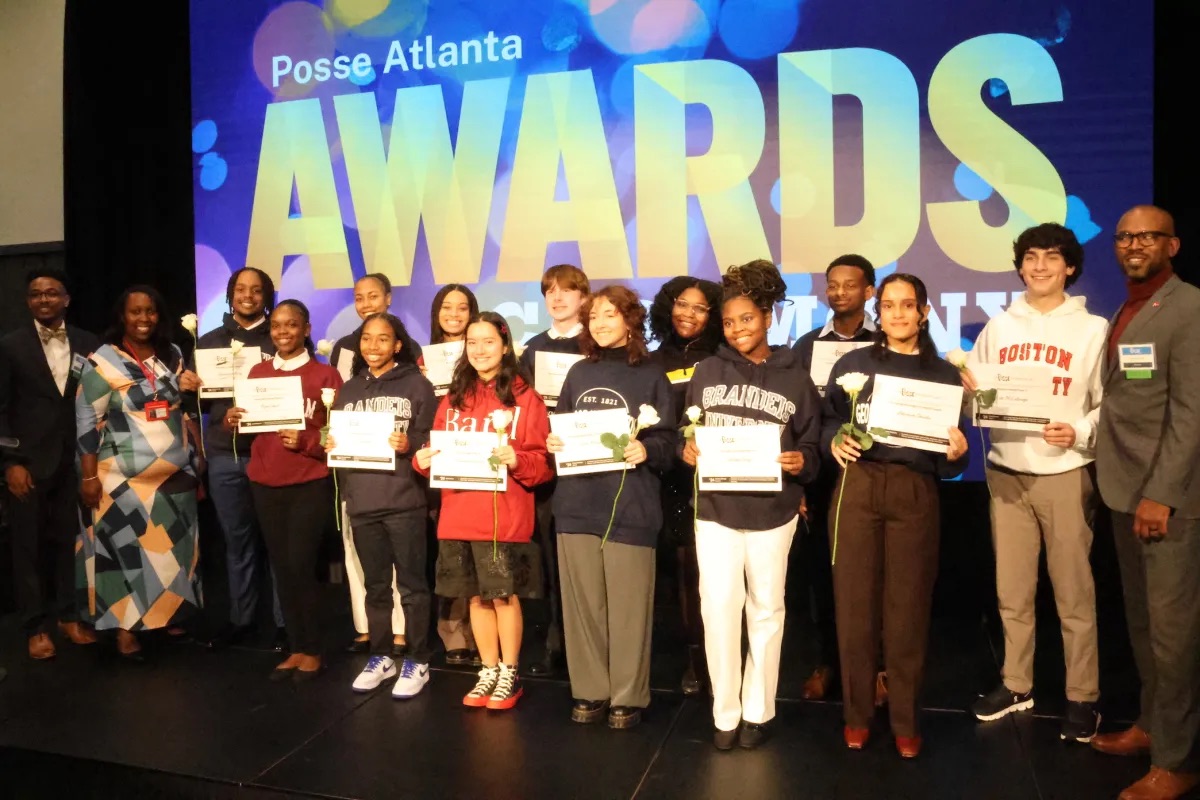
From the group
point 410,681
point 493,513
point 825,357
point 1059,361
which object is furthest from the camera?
point 825,357

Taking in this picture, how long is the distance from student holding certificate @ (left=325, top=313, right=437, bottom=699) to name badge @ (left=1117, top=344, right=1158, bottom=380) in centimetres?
268

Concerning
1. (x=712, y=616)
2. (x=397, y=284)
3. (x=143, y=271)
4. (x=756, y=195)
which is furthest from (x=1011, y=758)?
(x=143, y=271)

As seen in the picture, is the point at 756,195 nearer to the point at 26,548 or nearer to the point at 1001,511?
the point at 1001,511

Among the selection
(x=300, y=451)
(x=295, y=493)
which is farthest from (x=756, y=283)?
(x=295, y=493)

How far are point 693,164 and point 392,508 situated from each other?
2.80 metres

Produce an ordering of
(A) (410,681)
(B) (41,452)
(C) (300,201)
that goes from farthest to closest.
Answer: (C) (300,201) → (B) (41,452) → (A) (410,681)

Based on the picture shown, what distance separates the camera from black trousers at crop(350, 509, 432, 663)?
383 centimetres

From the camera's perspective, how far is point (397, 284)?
5.95 m

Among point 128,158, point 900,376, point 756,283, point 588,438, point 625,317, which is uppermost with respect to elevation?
point 128,158

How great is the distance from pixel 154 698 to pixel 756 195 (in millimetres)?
4050

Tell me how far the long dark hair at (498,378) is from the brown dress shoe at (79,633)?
269 cm

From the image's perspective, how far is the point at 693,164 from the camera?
208 inches

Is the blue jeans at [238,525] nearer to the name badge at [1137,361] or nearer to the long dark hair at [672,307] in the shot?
A: the long dark hair at [672,307]

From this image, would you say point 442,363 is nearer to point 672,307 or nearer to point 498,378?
point 498,378
